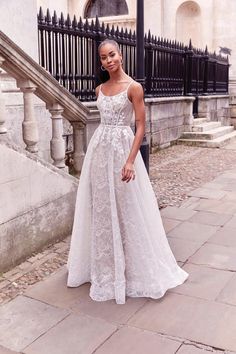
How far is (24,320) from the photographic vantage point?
3.19 metres

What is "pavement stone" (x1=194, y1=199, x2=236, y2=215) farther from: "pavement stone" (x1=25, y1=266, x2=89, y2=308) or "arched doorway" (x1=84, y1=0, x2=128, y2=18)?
→ "arched doorway" (x1=84, y1=0, x2=128, y2=18)

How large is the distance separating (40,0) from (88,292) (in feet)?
50.6

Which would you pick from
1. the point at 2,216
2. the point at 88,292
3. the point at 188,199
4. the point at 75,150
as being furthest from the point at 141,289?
the point at 188,199

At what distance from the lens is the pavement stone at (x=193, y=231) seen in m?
4.93

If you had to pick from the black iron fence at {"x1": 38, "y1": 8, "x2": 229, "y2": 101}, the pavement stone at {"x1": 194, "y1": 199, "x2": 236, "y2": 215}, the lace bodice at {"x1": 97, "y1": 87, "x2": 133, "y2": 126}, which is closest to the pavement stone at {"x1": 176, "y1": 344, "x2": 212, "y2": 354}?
the lace bodice at {"x1": 97, "y1": 87, "x2": 133, "y2": 126}

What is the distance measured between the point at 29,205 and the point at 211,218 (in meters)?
2.47

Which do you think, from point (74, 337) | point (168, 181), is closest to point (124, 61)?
point (168, 181)

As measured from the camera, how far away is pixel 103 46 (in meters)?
3.28

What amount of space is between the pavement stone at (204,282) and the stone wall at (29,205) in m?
1.41

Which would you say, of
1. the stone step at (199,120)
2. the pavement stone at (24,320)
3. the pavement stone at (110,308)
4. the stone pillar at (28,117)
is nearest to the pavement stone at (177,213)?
the stone pillar at (28,117)

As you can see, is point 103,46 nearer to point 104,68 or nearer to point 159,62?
point 104,68

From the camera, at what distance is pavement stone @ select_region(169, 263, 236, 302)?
357 cm

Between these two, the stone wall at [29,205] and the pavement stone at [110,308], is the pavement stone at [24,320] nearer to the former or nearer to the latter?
the pavement stone at [110,308]

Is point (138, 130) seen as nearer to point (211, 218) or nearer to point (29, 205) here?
point (29, 205)
